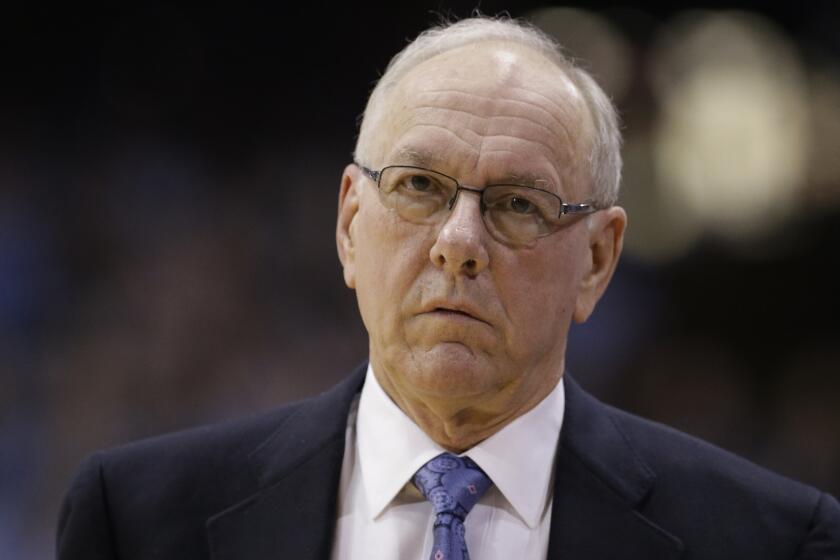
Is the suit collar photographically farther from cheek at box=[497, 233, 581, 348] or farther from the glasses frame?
the glasses frame

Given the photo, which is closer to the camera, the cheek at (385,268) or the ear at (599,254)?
the cheek at (385,268)

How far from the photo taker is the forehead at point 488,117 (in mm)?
2205

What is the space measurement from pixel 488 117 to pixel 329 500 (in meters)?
0.81

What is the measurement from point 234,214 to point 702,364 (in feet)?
6.05

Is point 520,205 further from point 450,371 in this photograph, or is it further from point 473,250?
point 450,371

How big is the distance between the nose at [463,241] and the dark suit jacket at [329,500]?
0.45 meters

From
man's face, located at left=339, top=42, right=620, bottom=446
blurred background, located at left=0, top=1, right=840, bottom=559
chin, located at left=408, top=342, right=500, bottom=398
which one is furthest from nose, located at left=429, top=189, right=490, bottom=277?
blurred background, located at left=0, top=1, right=840, bottom=559

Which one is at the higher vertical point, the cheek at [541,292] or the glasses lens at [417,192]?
the glasses lens at [417,192]

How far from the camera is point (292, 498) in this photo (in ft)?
7.42

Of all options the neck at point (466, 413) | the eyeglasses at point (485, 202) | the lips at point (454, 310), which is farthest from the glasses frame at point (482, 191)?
the neck at point (466, 413)

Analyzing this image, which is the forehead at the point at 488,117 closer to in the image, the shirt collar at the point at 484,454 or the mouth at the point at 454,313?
the mouth at the point at 454,313

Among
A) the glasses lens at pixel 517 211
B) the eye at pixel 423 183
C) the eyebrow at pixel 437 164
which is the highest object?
the eyebrow at pixel 437 164

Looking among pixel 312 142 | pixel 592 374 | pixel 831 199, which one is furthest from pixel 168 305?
pixel 831 199

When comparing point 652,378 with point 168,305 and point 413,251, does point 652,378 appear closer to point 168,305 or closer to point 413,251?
point 168,305
